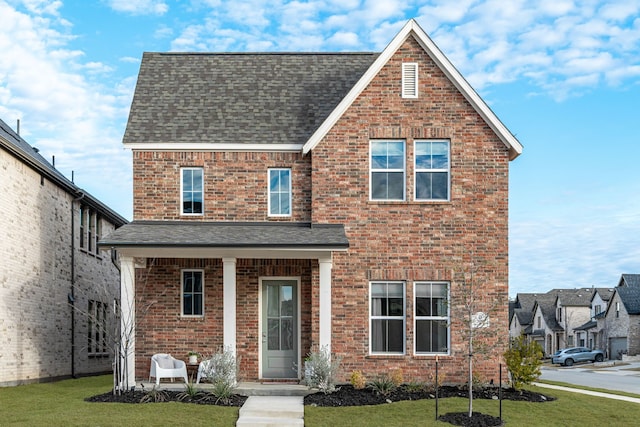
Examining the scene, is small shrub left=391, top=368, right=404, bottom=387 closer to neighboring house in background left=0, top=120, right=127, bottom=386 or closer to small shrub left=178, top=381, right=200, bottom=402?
small shrub left=178, top=381, right=200, bottom=402

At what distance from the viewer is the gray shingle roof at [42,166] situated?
752 inches

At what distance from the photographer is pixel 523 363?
1631cm

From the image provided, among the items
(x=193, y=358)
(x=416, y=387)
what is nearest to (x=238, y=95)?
(x=193, y=358)

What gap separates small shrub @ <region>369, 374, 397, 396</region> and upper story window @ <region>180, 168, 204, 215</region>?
243 inches

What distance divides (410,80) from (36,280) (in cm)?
1219

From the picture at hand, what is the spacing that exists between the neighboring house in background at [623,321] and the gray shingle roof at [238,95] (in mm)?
41026

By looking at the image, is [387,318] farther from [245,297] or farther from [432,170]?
[432,170]

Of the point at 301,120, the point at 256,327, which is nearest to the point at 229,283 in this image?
the point at 256,327

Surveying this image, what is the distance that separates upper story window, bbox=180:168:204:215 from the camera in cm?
1825

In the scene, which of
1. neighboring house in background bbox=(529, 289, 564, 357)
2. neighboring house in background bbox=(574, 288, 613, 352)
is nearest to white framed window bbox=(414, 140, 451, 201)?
neighboring house in background bbox=(574, 288, 613, 352)

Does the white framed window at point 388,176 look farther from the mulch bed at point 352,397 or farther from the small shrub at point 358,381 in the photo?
the mulch bed at point 352,397

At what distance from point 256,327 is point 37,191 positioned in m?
8.26

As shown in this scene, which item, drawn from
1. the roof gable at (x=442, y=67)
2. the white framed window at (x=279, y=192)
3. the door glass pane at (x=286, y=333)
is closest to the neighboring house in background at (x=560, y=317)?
the roof gable at (x=442, y=67)

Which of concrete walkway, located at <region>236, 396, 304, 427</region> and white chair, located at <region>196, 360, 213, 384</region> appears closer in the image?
concrete walkway, located at <region>236, 396, 304, 427</region>
